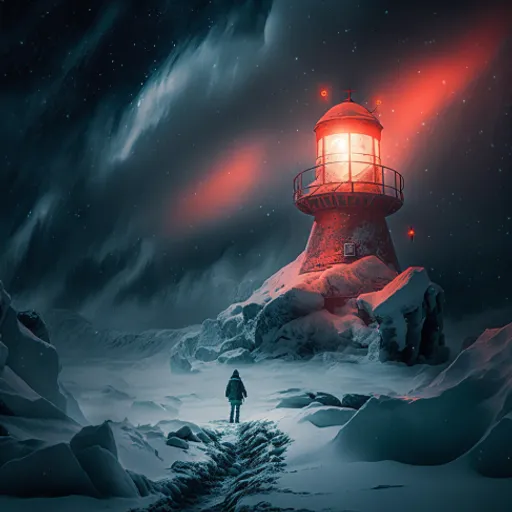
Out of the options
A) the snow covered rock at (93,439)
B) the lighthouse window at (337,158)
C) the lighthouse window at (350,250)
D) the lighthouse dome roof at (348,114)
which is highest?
the lighthouse dome roof at (348,114)

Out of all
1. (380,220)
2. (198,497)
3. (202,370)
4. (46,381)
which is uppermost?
(380,220)

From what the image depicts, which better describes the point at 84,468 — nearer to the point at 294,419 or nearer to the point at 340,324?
the point at 294,419

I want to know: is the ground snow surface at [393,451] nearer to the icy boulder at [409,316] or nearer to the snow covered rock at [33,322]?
the snow covered rock at [33,322]

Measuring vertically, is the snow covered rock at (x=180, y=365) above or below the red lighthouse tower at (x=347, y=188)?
below

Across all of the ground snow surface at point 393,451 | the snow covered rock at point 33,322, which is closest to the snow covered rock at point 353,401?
the ground snow surface at point 393,451

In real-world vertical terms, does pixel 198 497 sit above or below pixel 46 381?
below

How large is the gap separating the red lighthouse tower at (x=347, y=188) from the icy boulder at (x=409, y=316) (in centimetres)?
386

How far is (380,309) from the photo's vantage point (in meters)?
19.1

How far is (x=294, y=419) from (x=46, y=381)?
4.20 m

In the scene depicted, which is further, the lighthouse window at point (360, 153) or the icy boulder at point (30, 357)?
A: the lighthouse window at point (360, 153)

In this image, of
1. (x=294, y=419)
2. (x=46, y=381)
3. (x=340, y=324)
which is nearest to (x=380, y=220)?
(x=340, y=324)

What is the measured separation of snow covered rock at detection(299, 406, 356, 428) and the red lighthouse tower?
14.7 metres

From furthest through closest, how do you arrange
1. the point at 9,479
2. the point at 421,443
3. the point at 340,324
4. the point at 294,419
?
the point at 340,324
the point at 294,419
the point at 421,443
the point at 9,479

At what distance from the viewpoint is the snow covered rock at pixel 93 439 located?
634 cm
